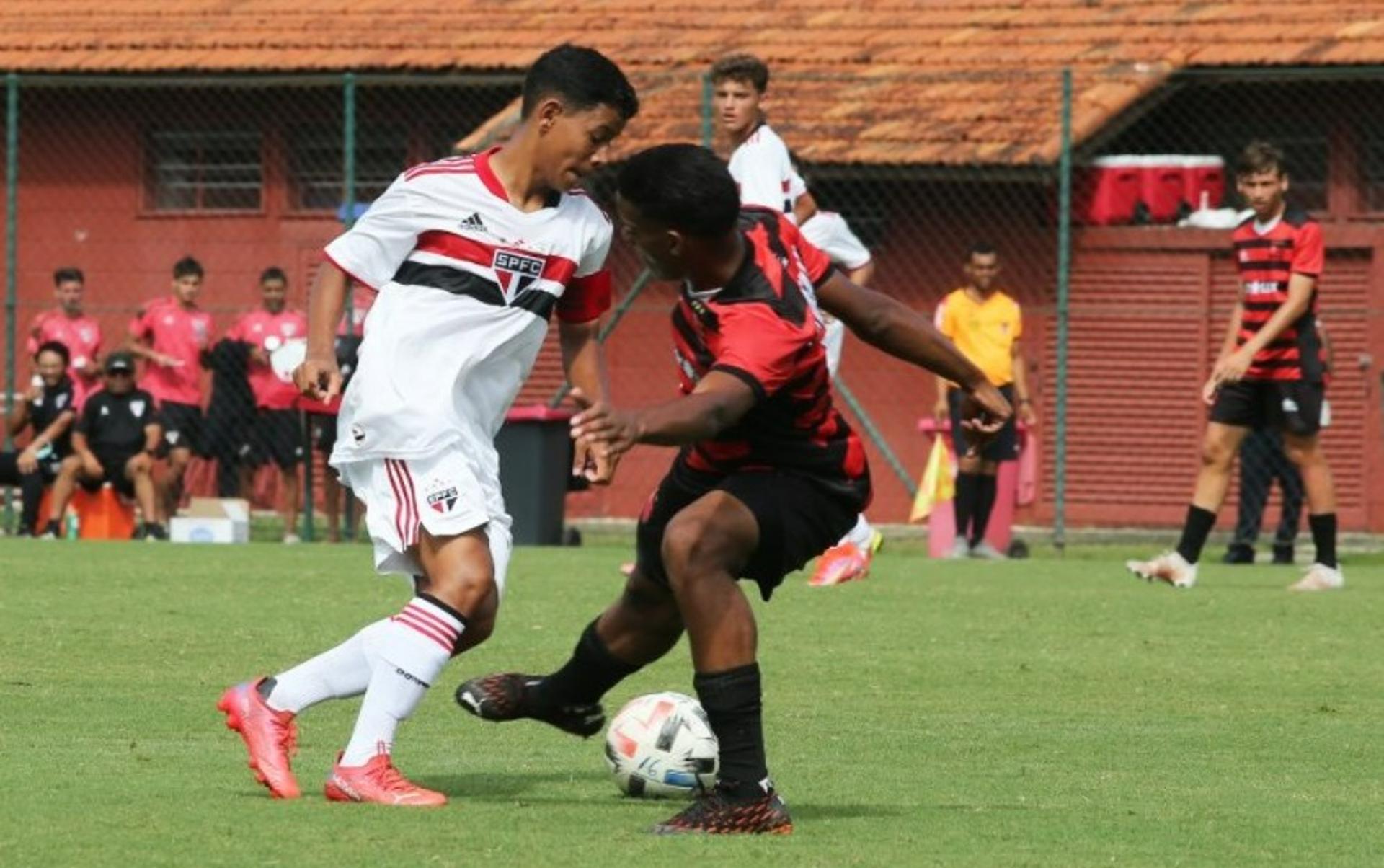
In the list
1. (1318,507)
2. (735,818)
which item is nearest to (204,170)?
(1318,507)

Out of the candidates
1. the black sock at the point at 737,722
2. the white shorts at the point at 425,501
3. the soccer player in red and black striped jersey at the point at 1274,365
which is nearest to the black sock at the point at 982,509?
the soccer player in red and black striped jersey at the point at 1274,365

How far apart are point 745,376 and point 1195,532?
8.24 meters

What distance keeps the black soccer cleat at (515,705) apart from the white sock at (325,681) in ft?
1.86

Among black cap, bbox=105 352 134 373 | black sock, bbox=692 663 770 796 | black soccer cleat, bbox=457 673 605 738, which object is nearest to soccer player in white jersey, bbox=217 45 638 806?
black soccer cleat, bbox=457 673 605 738

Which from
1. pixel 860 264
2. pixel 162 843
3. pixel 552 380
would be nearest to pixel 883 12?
pixel 552 380

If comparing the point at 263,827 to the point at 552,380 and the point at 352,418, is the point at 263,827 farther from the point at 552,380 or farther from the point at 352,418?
the point at 552,380

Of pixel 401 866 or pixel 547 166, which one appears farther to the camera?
pixel 547 166

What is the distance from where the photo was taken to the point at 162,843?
249 inches

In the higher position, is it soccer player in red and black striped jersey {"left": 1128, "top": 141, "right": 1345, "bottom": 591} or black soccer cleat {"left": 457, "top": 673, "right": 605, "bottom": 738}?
soccer player in red and black striped jersey {"left": 1128, "top": 141, "right": 1345, "bottom": 591}

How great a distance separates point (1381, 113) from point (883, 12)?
4297mm

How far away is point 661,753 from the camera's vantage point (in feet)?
24.6

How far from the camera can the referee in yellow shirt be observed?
1820 centimetres

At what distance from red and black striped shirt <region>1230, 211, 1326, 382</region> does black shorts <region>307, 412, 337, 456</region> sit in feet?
24.5

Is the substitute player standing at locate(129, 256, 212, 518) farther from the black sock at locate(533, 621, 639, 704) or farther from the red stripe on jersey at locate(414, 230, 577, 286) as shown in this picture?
the red stripe on jersey at locate(414, 230, 577, 286)
